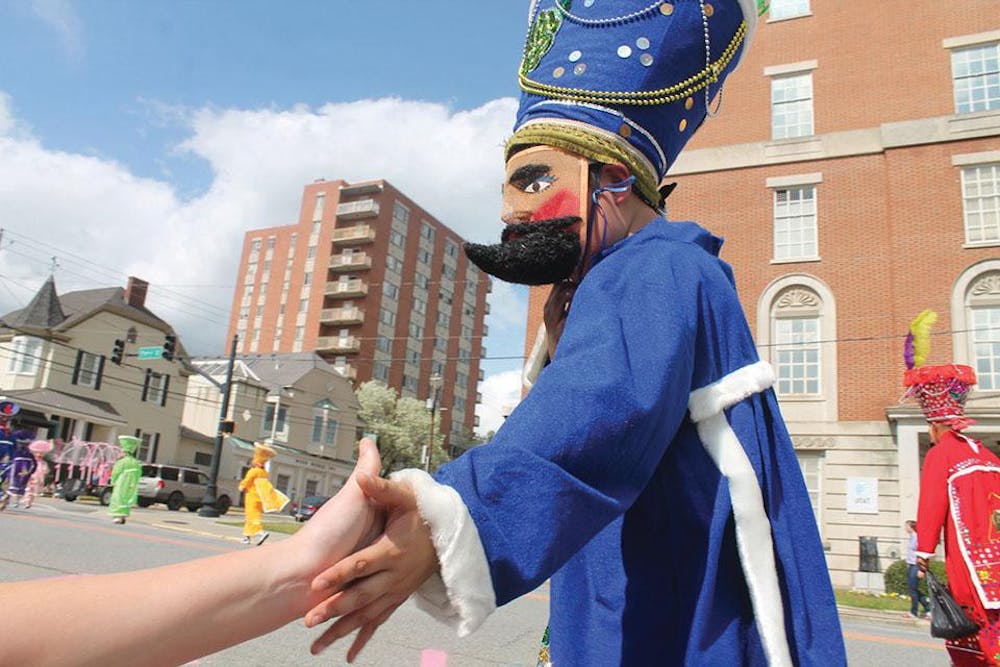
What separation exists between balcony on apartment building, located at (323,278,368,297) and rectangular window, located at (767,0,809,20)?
45.1m

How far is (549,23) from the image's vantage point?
1703 millimetres

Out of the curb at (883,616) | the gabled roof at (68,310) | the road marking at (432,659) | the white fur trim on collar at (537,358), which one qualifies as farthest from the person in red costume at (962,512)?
the gabled roof at (68,310)

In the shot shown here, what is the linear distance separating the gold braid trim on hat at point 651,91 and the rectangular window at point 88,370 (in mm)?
39830

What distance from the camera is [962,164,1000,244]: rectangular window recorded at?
18.6 metres

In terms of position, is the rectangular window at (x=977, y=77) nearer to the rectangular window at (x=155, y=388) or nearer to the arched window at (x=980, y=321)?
the arched window at (x=980, y=321)

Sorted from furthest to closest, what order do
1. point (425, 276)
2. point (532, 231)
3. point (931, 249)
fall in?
1. point (425, 276)
2. point (931, 249)
3. point (532, 231)

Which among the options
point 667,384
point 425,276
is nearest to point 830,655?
point 667,384

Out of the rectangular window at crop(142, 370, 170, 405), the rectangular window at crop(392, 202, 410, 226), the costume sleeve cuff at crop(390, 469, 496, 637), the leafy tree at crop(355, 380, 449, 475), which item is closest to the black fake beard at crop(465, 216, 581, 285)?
the costume sleeve cuff at crop(390, 469, 496, 637)

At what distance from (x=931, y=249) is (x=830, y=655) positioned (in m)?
20.8

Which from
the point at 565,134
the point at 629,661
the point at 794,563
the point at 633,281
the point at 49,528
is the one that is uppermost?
the point at 565,134

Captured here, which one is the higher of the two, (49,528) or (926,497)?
(926,497)

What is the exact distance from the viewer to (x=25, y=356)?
114ft

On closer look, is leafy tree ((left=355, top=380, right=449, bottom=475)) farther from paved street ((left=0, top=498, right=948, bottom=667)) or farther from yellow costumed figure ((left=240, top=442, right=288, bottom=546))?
paved street ((left=0, top=498, right=948, bottom=667))

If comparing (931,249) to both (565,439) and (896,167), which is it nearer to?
(896,167)
